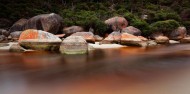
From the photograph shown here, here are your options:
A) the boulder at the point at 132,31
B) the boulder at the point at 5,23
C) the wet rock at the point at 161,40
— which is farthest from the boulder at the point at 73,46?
the boulder at the point at 5,23

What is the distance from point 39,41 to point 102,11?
857 inches

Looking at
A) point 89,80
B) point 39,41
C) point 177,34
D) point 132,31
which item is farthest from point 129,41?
point 89,80

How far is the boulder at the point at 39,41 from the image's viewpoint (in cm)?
1814

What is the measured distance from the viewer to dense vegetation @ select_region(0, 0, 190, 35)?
1261 inches

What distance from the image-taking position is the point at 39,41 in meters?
18.1

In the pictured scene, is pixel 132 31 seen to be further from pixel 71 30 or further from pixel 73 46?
pixel 73 46

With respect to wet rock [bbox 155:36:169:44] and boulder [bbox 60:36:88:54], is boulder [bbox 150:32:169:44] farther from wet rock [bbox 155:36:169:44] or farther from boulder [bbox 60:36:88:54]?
boulder [bbox 60:36:88:54]

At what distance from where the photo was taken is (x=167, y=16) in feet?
122

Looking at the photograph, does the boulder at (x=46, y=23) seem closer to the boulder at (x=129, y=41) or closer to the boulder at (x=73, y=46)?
the boulder at (x=129, y=41)

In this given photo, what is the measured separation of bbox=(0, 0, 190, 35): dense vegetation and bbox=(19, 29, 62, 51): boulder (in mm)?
12023

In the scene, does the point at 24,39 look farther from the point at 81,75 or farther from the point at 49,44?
the point at 81,75

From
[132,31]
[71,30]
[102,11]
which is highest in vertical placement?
[102,11]

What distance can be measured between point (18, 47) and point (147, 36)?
18.3 m

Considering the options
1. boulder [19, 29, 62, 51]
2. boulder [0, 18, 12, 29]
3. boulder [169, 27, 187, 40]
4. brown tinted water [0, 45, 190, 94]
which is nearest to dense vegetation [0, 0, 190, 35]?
boulder [169, 27, 187, 40]
